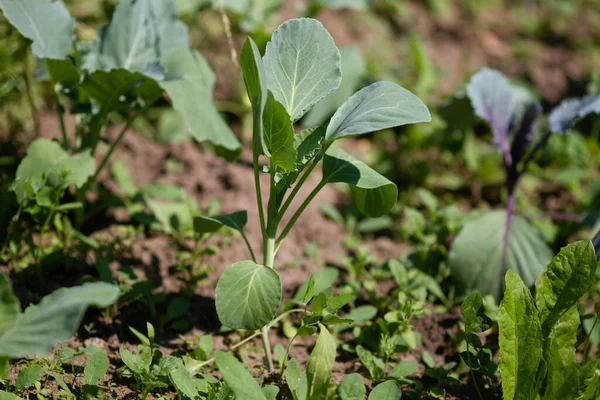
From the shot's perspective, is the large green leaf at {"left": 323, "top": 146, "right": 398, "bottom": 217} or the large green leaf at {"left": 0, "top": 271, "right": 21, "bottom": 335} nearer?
the large green leaf at {"left": 0, "top": 271, "right": 21, "bottom": 335}

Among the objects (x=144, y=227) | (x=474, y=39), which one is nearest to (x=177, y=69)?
(x=144, y=227)

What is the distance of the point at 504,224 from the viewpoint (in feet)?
7.47

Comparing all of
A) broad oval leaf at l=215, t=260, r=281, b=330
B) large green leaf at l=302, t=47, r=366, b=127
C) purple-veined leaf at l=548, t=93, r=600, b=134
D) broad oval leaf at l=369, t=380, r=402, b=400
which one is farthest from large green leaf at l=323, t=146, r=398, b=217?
large green leaf at l=302, t=47, r=366, b=127

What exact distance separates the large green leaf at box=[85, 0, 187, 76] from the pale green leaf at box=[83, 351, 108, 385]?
1.07 m

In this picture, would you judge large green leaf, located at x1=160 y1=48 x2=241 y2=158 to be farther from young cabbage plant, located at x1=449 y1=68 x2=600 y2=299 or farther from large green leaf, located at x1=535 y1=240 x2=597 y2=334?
large green leaf, located at x1=535 y1=240 x2=597 y2=334

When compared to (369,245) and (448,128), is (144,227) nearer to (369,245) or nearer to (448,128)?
(369,245)

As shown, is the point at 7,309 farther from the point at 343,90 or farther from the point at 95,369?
the point at 343,90

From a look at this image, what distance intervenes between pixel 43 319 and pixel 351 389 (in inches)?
29.9

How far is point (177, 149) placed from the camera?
9.64 feet

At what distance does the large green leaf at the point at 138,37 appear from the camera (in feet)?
7.08

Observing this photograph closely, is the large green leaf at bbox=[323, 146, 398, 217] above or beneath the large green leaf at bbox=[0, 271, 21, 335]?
above

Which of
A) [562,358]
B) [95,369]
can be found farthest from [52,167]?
[562,358]

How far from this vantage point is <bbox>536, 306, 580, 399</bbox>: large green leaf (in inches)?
59.0

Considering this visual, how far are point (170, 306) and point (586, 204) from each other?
202cm
